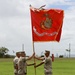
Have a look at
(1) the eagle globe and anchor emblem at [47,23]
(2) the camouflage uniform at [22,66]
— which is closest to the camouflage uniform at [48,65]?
(2) the camouflage uniform at [22,66]

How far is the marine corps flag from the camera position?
15.9 meters

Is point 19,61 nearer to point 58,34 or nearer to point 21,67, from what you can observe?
point 21,67

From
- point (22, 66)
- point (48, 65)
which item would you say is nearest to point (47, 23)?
point (48, 65)

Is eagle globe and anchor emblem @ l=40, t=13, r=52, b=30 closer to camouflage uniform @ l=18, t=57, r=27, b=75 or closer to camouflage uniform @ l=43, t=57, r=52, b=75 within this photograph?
camouflage uniform @ l=43, t=57, r=52, b=75

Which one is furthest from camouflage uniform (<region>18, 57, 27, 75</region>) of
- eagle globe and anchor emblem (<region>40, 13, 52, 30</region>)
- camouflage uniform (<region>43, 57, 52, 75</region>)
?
eagle globe and anchor emblem (<region>40, 13, 52, 30</region>)

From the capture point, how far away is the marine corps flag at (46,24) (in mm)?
15859

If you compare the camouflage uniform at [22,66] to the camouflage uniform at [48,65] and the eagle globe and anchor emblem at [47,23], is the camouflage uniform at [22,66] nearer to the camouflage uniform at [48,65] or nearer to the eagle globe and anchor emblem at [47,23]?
the camouflage uniform at [48,65]

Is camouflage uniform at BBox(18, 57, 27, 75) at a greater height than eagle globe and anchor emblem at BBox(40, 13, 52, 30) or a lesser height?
lesser

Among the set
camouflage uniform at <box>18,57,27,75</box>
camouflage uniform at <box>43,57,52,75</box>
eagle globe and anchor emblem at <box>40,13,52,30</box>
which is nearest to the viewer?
camouflage uniform at <box>43,57,52,75</box>

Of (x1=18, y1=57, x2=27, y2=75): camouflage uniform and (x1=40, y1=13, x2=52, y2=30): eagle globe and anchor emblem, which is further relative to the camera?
(x1=40, y1=13, x2=52, y2=30): eagle globe and anchor emblem

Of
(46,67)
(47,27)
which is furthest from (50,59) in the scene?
(47,27)

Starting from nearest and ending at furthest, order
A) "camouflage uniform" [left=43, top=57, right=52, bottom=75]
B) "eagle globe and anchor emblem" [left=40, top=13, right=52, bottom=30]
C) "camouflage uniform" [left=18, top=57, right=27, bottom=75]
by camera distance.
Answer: "camouflage uniform" [left=43, top=57, right=52, bottom=75] < "camouflage uniform" [left=18, top=57, right=27, bottom=75] < "eagle globe and anchor emblem" [left=40, top=13, right=52, bottom=30]

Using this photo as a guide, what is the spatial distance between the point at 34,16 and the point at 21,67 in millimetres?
2257

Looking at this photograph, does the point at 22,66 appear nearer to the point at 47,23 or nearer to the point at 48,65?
the point at 48,65
